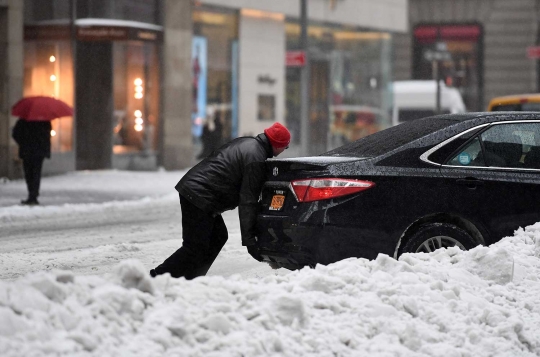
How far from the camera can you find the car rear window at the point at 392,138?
848 centimetres

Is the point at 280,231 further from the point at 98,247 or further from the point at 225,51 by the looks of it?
the point at 225,51

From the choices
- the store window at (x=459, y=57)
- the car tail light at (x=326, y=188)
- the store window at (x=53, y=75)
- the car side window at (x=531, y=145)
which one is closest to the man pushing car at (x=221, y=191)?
the car tail light at (x=326, y=188)

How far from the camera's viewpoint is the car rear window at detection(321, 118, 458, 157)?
27.8ft

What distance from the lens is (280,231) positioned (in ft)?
26.5

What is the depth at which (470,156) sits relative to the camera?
Result: 28.1 ft

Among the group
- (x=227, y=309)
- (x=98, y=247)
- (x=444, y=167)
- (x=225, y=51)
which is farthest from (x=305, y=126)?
(x=227, y=309)

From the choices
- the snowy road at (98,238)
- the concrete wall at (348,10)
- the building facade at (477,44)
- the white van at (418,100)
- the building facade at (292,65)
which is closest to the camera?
the snowy road at (98,238)

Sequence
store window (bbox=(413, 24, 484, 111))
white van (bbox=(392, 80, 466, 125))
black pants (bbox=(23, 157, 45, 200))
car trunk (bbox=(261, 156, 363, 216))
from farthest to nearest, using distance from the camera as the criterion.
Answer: store window (bbox=(413, 24, 484, 111)), white van (bbox=(392, 80, 466, 125)), black pants (bbox=(23, 157, 45, 200)), car trunk (bbox=(261, 156, 363, 216))

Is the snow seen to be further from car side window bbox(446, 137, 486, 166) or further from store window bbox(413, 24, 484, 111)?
store window bbox(413, 24, 484, 111)

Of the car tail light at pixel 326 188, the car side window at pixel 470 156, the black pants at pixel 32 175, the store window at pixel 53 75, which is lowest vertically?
the black pants at pixel 32 175

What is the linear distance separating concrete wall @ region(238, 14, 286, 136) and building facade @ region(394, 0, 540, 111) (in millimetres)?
17136

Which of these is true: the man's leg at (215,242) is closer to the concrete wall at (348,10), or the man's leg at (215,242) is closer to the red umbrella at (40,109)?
the red umbrella at (40,109)

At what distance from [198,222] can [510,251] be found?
234cm

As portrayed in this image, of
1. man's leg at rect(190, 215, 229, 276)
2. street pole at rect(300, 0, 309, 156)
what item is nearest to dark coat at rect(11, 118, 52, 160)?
street pole at rect(300, 0, 309, 156)
